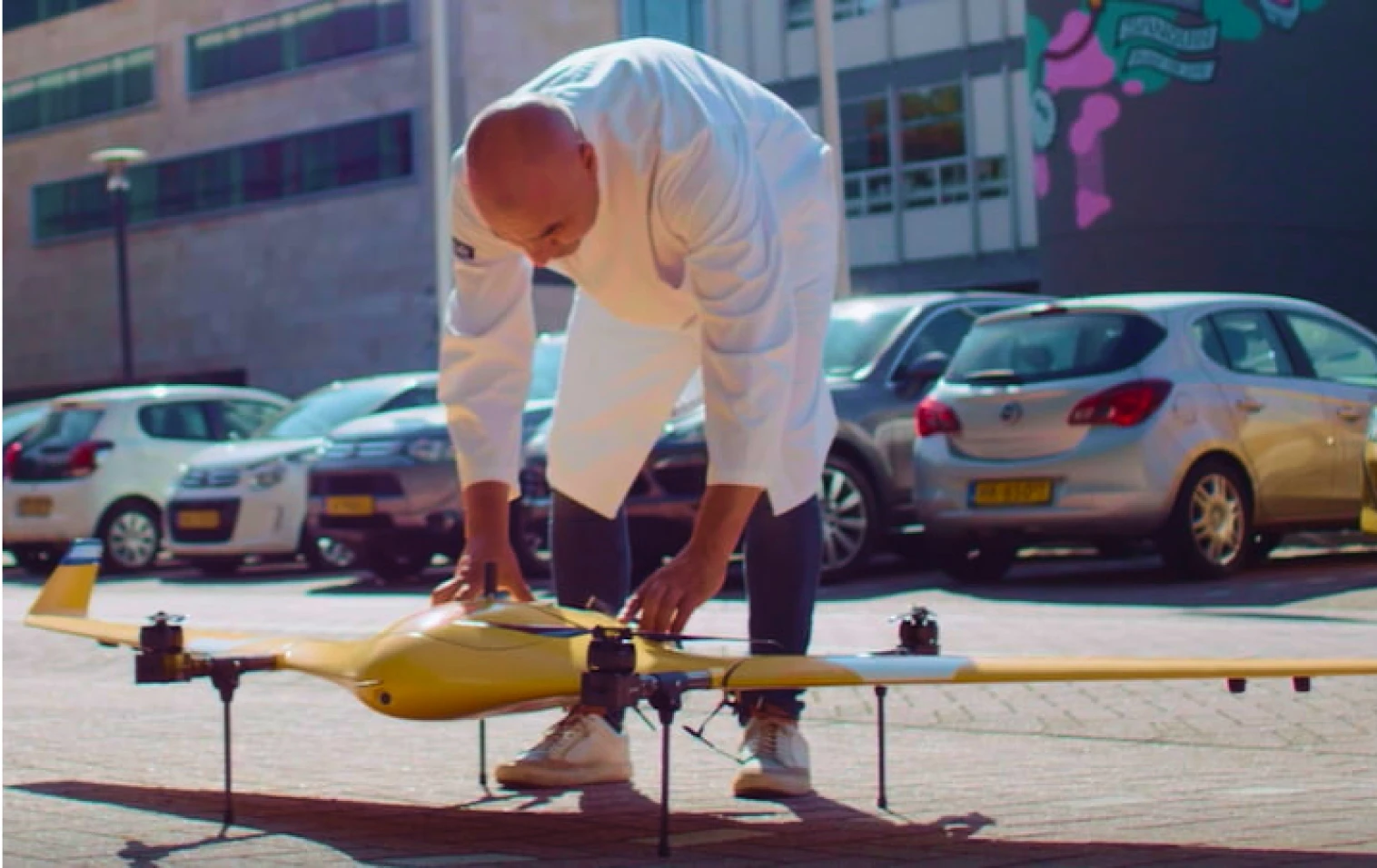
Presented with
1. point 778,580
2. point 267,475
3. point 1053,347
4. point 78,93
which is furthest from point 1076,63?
point 78,93

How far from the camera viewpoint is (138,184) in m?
45.5

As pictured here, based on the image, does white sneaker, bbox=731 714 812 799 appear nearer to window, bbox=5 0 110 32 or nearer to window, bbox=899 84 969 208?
window, bbox=5 0 110 32

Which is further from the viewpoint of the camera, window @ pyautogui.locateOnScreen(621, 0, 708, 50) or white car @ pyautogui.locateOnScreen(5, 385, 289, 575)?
window @ pyautogui.locateOnScreen(621, 0, 708, 50)

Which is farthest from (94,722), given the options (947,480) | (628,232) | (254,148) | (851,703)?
(254,148)

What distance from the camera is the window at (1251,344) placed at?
444 inches

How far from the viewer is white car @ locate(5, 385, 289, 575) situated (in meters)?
17.5

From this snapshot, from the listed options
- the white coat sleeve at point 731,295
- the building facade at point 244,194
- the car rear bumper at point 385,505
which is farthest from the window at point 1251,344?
the building facade at point 244,194

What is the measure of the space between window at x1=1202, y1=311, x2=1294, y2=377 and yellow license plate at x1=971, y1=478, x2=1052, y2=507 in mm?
1072

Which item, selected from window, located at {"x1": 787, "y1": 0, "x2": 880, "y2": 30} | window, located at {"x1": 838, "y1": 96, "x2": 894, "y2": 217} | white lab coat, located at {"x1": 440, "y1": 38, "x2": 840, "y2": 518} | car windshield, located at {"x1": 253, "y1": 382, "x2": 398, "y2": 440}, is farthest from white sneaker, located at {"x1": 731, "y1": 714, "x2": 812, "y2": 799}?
window, located at {"x1": 838, "y1": 96, "x2": 894, "y2": 217}

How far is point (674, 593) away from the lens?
167 inches

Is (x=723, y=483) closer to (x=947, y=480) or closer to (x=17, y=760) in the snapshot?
(x=17, y=760)

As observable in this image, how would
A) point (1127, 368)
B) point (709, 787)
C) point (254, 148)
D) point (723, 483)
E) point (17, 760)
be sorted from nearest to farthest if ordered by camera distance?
point (723, 483), point (709, 787), point (17, 760), point (1127, 368), point (254, 148)

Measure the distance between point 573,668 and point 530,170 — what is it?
0.90 meters

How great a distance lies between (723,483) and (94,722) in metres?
3.14
